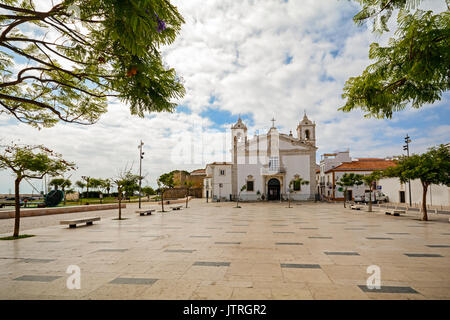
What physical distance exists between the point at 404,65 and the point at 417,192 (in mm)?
35915

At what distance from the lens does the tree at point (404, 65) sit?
2.50 meters

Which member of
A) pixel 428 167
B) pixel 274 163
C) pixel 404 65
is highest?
pixel 274 163

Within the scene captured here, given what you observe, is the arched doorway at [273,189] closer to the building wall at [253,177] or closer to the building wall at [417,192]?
the building wall at [253,177]

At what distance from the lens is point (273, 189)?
4456 centimetres

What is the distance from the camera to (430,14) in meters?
2.54

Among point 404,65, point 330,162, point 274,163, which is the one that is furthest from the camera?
point 330,162

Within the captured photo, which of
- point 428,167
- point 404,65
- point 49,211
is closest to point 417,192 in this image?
point 428,167

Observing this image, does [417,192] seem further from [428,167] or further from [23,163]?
[23,163]

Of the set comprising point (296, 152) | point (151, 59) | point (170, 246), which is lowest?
point (170, 246)

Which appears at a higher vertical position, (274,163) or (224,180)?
(274,163)

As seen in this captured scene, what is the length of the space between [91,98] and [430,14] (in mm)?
5467
